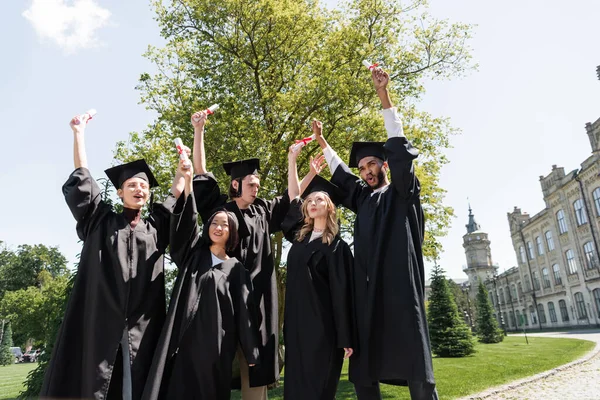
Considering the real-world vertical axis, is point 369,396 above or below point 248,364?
below

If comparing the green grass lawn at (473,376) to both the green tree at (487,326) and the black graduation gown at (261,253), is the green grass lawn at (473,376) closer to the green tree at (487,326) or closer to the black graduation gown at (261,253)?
the black graduation gown at (261,253)

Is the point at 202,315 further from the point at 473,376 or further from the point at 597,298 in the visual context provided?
the point at 597,298

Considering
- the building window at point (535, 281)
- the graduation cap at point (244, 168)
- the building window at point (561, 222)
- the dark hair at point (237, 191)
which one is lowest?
the dark hair at point (237, 191)

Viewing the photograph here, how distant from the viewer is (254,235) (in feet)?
15.1

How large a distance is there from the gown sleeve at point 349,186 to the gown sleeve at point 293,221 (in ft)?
1.64

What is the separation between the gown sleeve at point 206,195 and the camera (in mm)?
4723

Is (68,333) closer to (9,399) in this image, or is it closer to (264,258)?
(264,258)

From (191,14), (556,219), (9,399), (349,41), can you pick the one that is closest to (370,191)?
(349,41)

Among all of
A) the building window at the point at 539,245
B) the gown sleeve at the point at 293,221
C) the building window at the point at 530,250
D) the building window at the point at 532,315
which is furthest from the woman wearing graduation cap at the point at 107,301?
the building window at the point at 532,315

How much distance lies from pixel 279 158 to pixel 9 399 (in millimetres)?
11828

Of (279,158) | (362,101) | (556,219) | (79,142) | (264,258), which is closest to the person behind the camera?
(79,142)

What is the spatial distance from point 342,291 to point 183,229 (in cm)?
166

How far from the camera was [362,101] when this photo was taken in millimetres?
13477

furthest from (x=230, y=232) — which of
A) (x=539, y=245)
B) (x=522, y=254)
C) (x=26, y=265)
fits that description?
(x=26, y=265)
